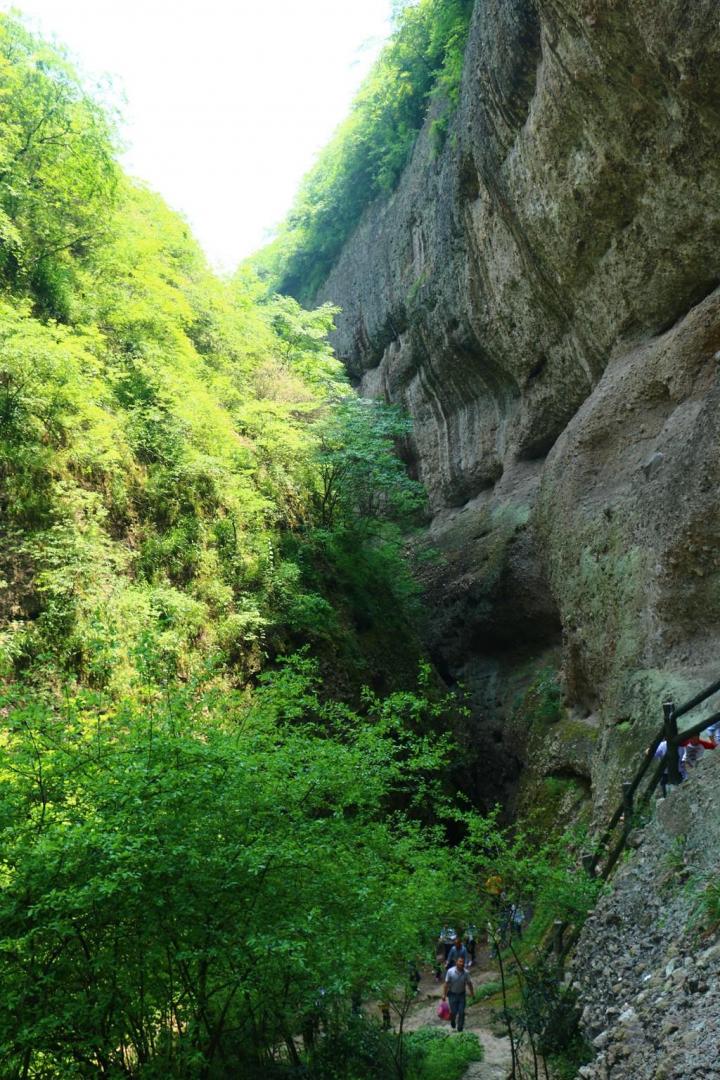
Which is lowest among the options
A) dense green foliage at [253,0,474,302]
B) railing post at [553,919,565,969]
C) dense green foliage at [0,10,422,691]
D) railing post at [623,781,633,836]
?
railing post at [553,919,565,969]

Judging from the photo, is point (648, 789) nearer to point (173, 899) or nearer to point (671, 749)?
point (671, 749)

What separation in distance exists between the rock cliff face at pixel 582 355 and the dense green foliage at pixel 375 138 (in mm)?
3673

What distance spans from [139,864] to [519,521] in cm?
1753

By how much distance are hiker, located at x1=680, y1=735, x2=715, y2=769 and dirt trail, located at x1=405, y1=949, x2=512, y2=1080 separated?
13.2ft

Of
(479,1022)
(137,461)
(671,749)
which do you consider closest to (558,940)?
(671,749)

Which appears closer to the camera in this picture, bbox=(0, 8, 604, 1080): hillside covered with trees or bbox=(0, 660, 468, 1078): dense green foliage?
bbox=(0, 660, 468, 1078): dense green foliage

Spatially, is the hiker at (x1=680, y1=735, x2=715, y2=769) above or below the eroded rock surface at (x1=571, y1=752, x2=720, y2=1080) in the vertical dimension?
above

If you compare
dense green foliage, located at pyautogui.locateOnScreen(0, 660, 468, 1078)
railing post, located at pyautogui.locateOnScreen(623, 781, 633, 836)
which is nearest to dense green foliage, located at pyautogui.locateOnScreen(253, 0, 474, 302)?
railing post, located at pyautogui.locateOnScreen(623, 781, 633, 836)

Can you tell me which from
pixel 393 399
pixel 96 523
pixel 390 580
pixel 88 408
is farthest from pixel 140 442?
pixel 393 399

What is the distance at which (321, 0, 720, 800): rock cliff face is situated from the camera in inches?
464

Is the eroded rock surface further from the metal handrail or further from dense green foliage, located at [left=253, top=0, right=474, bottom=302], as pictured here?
dense green foliage, located at [left=253, top=0, right=474, bottom=302]

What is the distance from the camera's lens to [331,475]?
20750 mm

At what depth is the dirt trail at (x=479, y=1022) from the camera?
9172 millimetres

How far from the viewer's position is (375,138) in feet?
106
